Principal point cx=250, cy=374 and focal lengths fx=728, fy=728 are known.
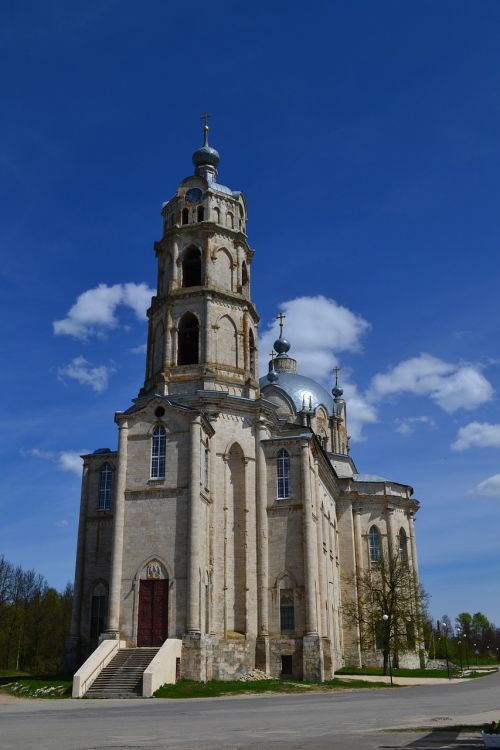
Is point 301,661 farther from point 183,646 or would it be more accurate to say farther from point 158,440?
point 158,440

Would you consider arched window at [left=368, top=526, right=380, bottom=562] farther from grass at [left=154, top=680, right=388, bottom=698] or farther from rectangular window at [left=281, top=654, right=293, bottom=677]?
grass at [left=154, top=680, right=388, bottom=698]


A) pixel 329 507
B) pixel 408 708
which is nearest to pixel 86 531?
pixel 329 507

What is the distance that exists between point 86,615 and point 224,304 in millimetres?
18064

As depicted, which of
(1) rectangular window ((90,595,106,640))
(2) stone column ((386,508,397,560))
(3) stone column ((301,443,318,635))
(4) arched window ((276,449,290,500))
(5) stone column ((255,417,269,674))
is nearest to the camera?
(5) stone column ((255,417,269,674))

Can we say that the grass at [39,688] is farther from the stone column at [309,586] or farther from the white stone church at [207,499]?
the stone column at [309,586]

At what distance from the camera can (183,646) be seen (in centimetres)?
3108

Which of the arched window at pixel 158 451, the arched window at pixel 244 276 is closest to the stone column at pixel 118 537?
the arched window at pixel 158 451

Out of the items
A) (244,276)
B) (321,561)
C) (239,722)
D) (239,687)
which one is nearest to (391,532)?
(321,561)

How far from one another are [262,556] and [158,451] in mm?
7453

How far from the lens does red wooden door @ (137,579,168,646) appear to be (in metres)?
31.9

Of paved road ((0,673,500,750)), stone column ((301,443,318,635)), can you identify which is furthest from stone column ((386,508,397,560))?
paved road ((0,673,500,750))

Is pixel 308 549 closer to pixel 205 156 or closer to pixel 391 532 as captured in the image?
pixel 391 532

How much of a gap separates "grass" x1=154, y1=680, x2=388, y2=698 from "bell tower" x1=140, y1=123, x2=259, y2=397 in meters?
14.7

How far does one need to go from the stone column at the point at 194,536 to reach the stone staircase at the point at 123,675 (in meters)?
2.15
